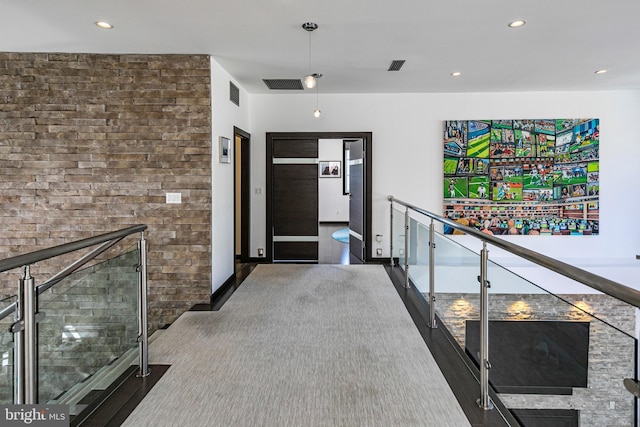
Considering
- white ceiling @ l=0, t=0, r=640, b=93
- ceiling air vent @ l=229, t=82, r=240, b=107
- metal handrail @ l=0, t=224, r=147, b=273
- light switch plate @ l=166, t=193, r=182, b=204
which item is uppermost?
white ceiling @ l=0, t=0, r=640, b=93

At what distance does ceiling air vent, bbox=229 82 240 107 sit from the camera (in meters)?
5.05

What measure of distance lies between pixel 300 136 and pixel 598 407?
514cm

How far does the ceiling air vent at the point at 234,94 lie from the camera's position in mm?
5055

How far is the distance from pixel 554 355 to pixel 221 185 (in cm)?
372

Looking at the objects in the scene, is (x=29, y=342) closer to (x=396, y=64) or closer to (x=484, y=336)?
(x=484, y=336)

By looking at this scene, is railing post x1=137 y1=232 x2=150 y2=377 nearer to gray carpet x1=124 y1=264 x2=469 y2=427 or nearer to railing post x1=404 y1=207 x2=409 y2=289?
gray carpet x1=124 y1=264 x2=469 y2=427

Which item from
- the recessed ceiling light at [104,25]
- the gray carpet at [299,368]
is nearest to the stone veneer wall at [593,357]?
the gray carpet at [299,368]

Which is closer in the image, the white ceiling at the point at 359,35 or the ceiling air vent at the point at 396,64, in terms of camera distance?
the white ceiling at the point at 359,35

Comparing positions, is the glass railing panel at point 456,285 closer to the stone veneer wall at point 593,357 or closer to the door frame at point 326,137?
the stone veneer wall at point 593,357

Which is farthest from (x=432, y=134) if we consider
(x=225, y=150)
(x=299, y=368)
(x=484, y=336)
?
(x=299, y=368)

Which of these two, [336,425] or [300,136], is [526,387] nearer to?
[336,425]

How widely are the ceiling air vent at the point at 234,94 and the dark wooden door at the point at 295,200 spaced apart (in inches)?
41.5

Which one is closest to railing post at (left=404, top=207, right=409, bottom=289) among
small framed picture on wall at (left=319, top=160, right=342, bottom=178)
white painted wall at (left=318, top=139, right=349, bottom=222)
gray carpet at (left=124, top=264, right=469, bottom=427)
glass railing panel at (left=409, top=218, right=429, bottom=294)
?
glass railing panel at (left=409, top=218, right=429, bottom=294)

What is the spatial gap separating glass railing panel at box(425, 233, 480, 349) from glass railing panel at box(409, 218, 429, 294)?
31 centimetres
